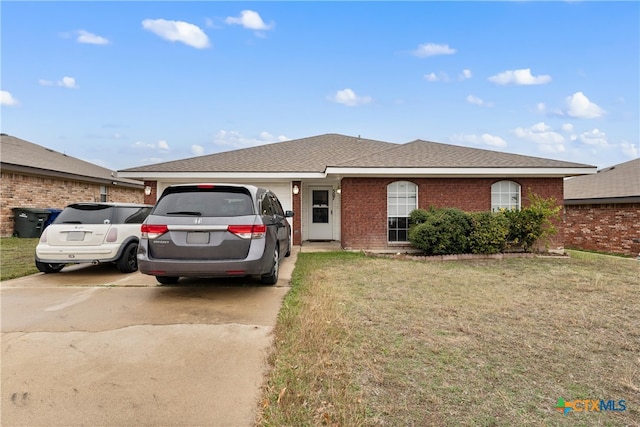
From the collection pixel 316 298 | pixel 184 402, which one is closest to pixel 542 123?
pixel 316 298

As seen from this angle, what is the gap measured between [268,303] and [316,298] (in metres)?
0.72

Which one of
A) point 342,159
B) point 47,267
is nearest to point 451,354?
point 47,267

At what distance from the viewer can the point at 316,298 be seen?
4938 mm

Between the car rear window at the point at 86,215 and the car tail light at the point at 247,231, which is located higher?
the car rear window at the point at 86,215

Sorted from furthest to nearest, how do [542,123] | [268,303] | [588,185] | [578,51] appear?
[542,123], [588,185], [578,51], [268,303]

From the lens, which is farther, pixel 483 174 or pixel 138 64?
pixel 138 64

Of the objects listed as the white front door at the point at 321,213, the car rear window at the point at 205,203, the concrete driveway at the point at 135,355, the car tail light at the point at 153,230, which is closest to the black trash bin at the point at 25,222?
the concrete driveway at the point at 135,355

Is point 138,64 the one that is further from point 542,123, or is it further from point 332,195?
point 542,123

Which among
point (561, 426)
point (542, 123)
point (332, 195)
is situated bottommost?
point (561, 426)

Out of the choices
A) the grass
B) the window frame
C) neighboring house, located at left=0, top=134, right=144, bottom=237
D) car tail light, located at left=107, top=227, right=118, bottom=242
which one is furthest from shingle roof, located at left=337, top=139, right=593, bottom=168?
neighboring house, located at left=0, top=134, right=144, bottom=237

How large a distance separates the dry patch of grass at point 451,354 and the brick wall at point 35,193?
567 inches

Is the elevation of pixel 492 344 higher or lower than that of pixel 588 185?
lower

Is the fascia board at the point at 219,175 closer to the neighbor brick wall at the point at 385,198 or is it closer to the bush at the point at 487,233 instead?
the neighbor brick wall at the point at 385,198

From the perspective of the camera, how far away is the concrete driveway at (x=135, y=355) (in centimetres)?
229
